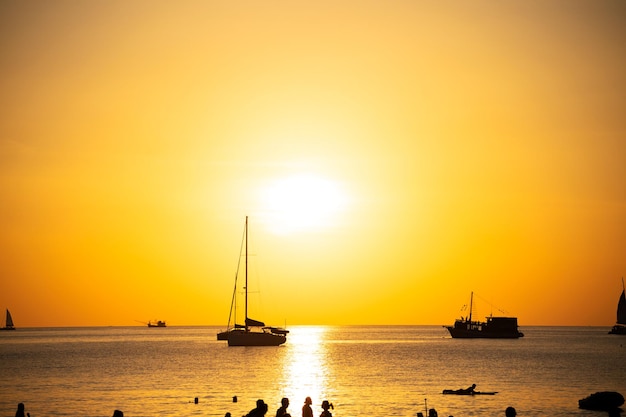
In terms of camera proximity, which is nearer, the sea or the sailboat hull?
the sea

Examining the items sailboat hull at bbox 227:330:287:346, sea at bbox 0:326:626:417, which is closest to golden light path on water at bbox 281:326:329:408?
sea at bbox 0:326:626:417

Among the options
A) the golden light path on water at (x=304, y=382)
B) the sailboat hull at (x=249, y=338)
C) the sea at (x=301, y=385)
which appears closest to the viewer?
the sea at (x=301, y=385)

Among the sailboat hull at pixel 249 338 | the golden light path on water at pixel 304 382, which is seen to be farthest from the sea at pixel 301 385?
the sailboat hull at pixel 249 338

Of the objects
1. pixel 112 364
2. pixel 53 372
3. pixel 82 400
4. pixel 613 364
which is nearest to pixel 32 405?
pixel 82 400

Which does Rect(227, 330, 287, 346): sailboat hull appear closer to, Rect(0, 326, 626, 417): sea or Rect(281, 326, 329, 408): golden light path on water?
Rect(0, 326, 626, 417): sea

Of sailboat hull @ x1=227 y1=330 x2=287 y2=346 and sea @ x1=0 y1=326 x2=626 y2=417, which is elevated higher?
sailboat hull @ x1=227 y1=330 x2=287 y2=346

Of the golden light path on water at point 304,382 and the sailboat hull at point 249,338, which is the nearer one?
the golden light path on water at point 304,382

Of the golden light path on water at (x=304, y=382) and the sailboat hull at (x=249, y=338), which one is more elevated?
the sailboat hull at (x=249, y=338)

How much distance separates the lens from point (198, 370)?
358ft

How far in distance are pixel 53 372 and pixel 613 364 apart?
7906 centimetres

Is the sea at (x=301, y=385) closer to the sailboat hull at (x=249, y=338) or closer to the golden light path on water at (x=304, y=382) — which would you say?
the golden light path on water at (x=304, y=382)

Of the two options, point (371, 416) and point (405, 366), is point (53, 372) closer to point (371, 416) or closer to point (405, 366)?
point (405, 366)

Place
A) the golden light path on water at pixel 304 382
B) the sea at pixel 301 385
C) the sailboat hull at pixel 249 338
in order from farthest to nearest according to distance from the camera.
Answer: the sailboat hull at pixel 249 338
the golden light path on water at pixel 304 382
the sea at pixel 301 385

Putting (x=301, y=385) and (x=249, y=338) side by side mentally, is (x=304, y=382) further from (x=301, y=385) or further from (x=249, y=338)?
(x=249, y=338)
